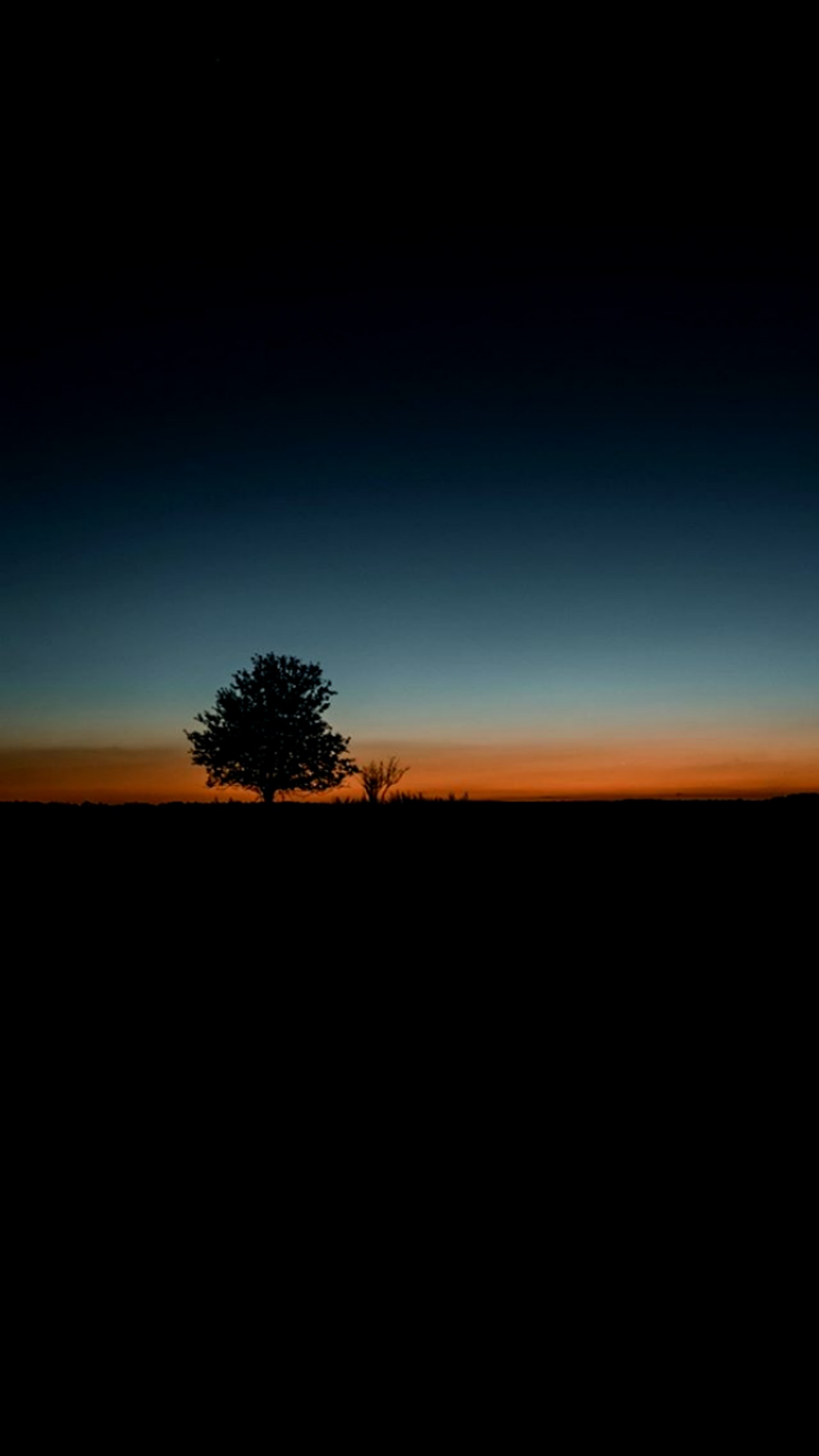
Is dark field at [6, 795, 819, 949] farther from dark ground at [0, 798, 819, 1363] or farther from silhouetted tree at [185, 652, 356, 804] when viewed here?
silhouetted tree at [185, 652, 356, 804]

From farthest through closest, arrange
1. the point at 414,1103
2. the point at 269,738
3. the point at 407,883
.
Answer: the point at 269,738 → the point at 407,883 → the point at 414,1103

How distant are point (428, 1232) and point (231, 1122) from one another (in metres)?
1.06

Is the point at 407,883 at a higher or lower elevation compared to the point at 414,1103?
higher

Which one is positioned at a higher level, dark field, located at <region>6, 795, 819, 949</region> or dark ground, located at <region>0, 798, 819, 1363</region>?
dark field, located at <region>6, 795, 819, 949</region>

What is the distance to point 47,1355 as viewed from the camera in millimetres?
2004

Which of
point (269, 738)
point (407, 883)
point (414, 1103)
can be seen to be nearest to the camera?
point (414, 1103)

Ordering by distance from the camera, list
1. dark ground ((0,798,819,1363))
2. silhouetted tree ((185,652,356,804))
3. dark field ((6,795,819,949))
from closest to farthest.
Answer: dark ground ((0,798,819,1363)), dark field ((6,795,819,949)), silhouetted tree ((185,652,356,804))

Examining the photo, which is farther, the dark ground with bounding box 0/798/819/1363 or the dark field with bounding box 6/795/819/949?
the dark field with bounding box 6/795/819/949

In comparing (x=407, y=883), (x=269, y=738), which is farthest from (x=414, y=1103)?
(x=269, y=738)

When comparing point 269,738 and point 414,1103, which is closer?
point 414,1103

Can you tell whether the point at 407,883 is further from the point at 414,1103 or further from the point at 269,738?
the point at 269,738

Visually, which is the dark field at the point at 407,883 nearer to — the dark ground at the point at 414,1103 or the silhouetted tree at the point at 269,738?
the dark ground at the point at 414,1103

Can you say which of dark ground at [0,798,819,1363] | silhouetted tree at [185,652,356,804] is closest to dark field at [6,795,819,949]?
dark ground at [0,798,819,1363]

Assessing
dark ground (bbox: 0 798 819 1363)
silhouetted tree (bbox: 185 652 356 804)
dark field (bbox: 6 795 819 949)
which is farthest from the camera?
silhouetted tree (bbox: 185 652 356 804)
